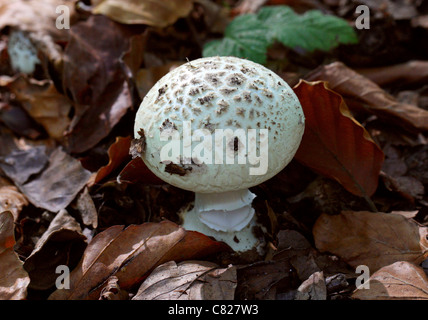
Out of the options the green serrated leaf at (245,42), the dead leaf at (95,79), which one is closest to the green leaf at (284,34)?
the green serrated leaf at (245,42)

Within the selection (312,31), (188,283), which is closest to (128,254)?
(188,283)

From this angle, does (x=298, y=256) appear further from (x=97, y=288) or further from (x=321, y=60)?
(x=321, y=60)

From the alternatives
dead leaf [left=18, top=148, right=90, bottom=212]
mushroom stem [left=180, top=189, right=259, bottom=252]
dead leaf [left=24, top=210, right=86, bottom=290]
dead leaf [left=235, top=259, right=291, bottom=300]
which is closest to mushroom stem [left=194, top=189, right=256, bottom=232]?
mushroom stem [left=180, top=189, right=259, bottom=252]

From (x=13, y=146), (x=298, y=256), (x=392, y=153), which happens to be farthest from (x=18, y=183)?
(x=392, y=153)

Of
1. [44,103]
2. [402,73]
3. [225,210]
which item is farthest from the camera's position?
[402,73]

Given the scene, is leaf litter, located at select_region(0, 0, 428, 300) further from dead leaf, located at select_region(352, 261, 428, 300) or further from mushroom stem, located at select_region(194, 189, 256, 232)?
mushroom stem, located at select_region(194, 189, 256, 232)

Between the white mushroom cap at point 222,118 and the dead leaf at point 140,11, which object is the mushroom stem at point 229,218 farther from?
the dead leaf at point 140,11

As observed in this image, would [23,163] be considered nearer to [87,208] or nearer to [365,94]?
[87,208]
